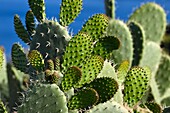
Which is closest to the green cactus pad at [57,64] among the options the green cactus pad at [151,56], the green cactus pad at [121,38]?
the green cactus pad at [121,38]

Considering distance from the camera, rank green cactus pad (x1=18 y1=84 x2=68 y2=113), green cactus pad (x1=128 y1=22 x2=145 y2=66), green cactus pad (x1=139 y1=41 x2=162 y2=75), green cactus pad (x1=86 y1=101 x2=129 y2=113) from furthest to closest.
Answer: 1. green cactus pad (x1=139 y1=41 x2=162 y2=75)
2. green cactus pad (x1=128 y1=22 x2=145 y2=66)
3. green cactus pad (x1=86 y1=101 x2=129 y2=113)
4. green cactus pad (x1=18 y1=84 x2=68 y2=113)

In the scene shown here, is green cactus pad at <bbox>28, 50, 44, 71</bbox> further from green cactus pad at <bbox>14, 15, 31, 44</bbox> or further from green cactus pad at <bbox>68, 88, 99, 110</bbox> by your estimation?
green cactus pad at <bbox>14, 15, 31, 44</bbox>

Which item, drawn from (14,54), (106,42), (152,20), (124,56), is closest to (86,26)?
(106,42)

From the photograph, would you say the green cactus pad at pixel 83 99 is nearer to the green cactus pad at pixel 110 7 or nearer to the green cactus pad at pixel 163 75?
the green cactus pad at pixel 110 7

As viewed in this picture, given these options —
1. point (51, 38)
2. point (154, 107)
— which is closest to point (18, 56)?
point (51, 38)

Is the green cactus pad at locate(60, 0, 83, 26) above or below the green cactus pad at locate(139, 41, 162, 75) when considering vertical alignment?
below

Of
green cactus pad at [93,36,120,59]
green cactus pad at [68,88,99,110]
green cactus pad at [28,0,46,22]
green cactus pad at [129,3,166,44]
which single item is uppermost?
green cactus pad at [129,3,166,44]

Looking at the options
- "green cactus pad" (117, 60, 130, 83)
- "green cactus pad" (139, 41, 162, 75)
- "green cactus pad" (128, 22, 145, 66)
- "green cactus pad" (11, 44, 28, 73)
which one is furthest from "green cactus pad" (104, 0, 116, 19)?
"green cactus pad" (11, 44, 28, 73)
